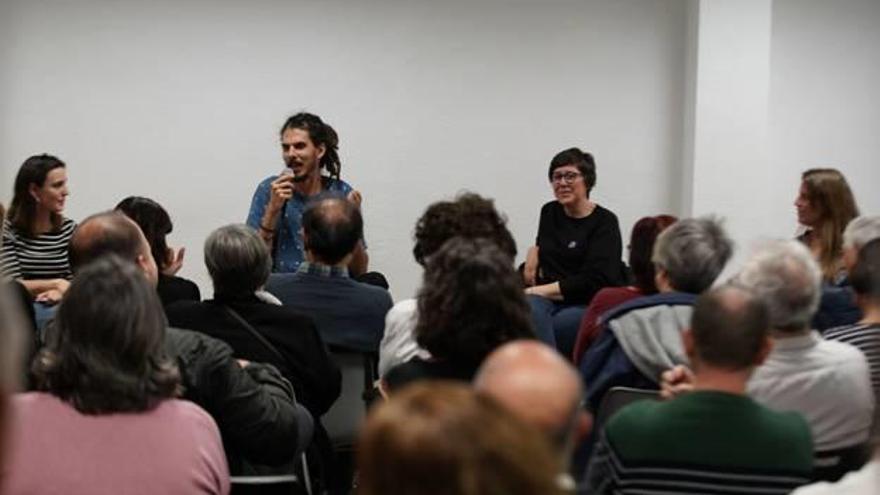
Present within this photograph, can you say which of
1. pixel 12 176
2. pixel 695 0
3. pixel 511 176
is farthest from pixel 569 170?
pixel 12 176

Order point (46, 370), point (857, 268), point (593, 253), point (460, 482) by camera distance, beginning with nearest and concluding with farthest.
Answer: point (460, 482) → point (46, 370) → point (857, 268) → point (593, 253)

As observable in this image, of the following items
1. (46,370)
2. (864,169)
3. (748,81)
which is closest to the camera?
(46,370)

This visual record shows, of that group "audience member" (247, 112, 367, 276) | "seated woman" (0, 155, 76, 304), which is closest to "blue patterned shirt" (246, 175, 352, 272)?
"audience member" (247, 112, 367, 276)

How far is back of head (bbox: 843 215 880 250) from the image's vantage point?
3602mm

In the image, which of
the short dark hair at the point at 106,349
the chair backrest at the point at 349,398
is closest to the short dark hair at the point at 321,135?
the chair backrest at the point at 349,398

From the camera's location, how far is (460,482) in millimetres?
1083

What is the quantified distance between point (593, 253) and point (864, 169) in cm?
209

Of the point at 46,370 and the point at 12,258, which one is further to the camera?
the point at 12,258

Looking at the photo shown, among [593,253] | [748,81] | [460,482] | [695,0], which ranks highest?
[695,0]

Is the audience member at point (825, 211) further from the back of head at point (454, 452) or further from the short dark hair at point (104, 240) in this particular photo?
the back of head at point (454, 452)

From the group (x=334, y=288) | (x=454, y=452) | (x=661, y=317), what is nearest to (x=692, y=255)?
(x=661, y=317)

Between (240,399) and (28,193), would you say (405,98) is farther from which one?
(240,399)

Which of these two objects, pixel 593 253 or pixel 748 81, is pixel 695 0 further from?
pixel 593 253

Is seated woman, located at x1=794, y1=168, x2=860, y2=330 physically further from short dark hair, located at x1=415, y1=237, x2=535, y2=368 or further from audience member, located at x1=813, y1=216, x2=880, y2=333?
short dark hair, located at x1=415, y1=237, x2=535, y2=368
